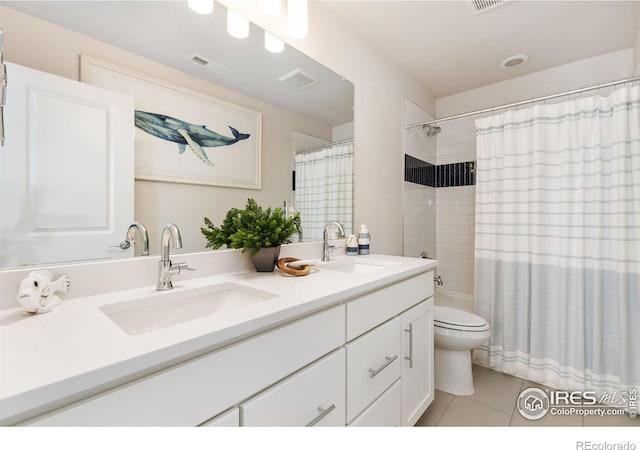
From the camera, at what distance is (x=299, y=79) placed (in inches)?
61.6

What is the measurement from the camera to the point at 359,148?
75.4 inches

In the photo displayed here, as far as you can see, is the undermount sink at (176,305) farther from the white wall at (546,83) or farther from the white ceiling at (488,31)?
the white wall at (546,83)

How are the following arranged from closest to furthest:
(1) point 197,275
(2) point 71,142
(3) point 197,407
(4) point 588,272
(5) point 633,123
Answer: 1. (3) point 197,407
2. (2) point 71,142
3. (1) point 197,275
4. (5) point 633,123
5. (4) point 588,272

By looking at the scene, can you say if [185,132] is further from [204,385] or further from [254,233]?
[204,385]

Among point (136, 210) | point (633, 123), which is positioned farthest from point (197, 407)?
point (633, 123)

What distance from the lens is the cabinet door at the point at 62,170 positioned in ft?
2.55

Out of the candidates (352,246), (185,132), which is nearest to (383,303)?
(352,246)

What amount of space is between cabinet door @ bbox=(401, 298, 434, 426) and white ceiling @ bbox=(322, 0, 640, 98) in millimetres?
1694

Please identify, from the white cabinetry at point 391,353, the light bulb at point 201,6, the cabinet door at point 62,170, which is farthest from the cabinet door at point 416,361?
the light bulb at point 201,6

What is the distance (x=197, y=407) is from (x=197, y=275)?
1.94 feet

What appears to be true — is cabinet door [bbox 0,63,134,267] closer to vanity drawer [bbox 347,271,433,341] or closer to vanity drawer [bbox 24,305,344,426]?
vanity drawer [bbox 24,305,344,426]

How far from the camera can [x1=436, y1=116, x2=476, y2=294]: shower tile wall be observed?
2.67 metres

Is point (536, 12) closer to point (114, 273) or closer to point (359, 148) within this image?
point (359, 148)

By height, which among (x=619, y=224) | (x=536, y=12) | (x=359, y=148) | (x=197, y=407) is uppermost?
(x=536, y=12)
